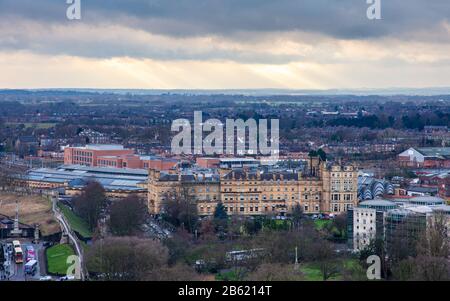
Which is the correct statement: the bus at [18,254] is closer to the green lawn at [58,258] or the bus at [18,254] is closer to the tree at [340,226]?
the green lawn at [58,258]

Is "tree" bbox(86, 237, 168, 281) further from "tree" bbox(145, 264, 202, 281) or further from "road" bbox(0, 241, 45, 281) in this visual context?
"road" bbox(0, 241, 45, 281)

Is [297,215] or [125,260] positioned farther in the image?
[297,215]

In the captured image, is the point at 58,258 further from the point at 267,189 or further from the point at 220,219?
the point at 267,189

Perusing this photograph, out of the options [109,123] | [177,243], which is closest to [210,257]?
[177,243]

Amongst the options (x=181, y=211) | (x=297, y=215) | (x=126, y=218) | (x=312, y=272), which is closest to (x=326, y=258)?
(x=312, y=272)

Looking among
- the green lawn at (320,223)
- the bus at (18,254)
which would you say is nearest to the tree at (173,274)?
the bus at (18,254)

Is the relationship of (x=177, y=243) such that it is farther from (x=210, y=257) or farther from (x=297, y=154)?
(x=297, y=154)
